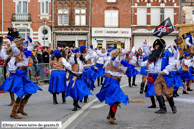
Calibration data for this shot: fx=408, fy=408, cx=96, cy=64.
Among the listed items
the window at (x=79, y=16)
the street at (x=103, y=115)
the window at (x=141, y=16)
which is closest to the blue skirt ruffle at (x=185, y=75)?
the street at (x=103, y=115)

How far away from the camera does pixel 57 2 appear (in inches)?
1891

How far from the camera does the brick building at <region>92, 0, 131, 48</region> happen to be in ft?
158

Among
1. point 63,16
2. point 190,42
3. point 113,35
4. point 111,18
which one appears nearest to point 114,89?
point 190,42

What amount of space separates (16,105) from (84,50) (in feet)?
13.2

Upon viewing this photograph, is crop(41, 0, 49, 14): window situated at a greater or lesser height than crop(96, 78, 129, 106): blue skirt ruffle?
greater

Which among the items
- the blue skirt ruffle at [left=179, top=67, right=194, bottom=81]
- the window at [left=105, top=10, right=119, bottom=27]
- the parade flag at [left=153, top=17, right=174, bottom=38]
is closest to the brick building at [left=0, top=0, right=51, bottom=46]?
the window at [left=105, top=10, right=119, bottom=27]

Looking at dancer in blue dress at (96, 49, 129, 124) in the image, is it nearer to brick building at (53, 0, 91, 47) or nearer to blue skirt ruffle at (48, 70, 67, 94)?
blue skirt ruffle at (48, 70, 67, 94)

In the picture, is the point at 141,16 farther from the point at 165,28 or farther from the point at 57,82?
the point at 165,28

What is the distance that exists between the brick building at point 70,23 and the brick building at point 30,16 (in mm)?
2417

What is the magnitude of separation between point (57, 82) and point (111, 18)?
35.5 m

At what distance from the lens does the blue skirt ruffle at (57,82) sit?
527 inches

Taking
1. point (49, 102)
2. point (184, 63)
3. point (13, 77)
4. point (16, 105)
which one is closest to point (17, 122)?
point (16, 105)

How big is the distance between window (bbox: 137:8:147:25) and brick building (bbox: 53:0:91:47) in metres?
6.06

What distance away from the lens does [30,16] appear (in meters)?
44.9
